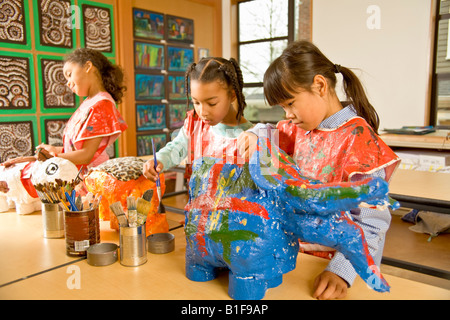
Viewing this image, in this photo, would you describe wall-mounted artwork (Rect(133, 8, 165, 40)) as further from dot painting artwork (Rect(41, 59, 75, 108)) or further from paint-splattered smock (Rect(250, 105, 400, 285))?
paint-splattered smock (Rect(250, 105, 400, 285))

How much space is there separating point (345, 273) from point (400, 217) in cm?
279

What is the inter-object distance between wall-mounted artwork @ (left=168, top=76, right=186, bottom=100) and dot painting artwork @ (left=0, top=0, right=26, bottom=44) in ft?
5.21

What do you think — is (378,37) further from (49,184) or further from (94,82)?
(49,184)

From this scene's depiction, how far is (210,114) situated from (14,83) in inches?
95.0

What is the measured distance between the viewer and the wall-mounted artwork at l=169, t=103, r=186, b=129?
435cm

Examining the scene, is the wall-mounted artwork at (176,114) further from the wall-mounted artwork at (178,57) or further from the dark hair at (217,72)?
the dark hair at (217,72)

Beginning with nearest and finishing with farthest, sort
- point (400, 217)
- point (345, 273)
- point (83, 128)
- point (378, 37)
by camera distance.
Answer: point (345, 273)
point (83, 128)
point (400, 217)
point (378, 37)

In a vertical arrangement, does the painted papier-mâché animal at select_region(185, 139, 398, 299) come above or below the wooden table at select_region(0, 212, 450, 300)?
above

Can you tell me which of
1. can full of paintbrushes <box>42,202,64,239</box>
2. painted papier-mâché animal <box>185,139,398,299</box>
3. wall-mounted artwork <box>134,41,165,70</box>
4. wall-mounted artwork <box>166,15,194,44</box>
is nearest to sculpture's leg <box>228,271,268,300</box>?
painted papier-mâché animal <box>185,139,398,299</box>

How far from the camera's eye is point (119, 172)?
1.24 metres

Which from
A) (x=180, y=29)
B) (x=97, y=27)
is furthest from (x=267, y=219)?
(x=180, y=29)
